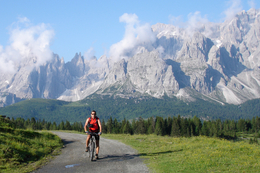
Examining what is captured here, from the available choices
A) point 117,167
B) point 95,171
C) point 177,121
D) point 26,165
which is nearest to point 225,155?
point 117,167

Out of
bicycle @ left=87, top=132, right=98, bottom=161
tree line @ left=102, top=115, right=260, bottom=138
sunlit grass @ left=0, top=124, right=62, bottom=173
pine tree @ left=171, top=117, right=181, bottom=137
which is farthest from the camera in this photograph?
tree line @ left=102, top=115, right=260, bottom=138

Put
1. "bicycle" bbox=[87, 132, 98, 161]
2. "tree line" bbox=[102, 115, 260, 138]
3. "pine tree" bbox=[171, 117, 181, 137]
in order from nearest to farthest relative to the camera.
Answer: "bicycle" bbox=[87, 132, 98, 161]
"pine tree" bbox=[171, 117, 181, 137]
"tree line" bbox=[102, 115, 260, 138]

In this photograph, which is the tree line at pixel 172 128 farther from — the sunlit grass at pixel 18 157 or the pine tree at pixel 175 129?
the sunlit grass at pixel 18 157

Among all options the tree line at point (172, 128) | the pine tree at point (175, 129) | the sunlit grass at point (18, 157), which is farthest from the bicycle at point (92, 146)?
the pine tree at point (175, 129)

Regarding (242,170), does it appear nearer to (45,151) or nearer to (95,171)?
(95,171)

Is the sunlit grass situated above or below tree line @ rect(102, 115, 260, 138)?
above

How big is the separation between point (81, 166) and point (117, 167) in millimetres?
2776

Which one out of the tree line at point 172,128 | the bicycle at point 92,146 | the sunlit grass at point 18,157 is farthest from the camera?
the tree line at point 172,128

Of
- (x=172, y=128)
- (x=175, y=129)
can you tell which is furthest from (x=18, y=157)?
(x=172, y=128)

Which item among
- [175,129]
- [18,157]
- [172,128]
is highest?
[18,157]

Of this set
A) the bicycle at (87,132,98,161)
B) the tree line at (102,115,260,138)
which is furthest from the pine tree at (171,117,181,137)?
the bicycle at (87,132,98,161)

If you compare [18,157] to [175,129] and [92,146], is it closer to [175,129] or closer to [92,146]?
[92,146]

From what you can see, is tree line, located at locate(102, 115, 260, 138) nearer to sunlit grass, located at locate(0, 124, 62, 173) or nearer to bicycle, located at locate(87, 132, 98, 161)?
sunlit grass, located at locate(0, 124, 62, 173)

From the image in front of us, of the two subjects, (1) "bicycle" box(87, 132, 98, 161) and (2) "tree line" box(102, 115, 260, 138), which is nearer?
(1) "bicycle" box(87, 132, 98, 161)
